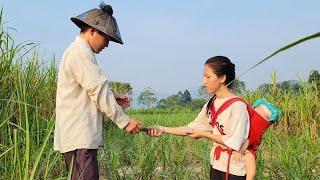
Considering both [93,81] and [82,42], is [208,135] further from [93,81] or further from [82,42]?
[82,42]

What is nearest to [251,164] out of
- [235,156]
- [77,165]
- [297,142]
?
[235,156]

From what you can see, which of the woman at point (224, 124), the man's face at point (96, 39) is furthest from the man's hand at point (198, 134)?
the man's face at point (96, 39)

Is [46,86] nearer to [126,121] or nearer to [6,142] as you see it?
[6,142]

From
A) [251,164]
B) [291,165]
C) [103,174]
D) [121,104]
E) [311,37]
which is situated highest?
[311,37]

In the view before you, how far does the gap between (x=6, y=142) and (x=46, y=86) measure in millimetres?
1373

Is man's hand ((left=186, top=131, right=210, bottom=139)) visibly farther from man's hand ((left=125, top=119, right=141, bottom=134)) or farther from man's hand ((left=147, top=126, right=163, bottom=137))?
man's hand ((left=125, top=119, right=141, bottom=134))

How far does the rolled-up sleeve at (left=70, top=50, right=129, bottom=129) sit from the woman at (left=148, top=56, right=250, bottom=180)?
0.53 meters

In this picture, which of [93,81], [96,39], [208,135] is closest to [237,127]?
[208,135]

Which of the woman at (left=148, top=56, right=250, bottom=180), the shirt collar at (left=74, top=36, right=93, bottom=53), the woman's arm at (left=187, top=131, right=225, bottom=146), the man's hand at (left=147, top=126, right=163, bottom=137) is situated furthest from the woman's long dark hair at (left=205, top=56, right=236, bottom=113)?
the shirt collar at (left=74, top=36, right=93, bottom=53)

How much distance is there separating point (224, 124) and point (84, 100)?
0.78 m

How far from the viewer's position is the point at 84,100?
2697mm

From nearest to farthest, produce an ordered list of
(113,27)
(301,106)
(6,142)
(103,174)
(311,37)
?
(311,37)
(113,27)
(6,142)
(103,174)
(301,106)

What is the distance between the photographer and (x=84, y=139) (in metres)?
2.65

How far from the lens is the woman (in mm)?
2510
